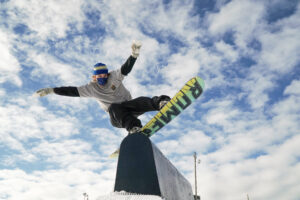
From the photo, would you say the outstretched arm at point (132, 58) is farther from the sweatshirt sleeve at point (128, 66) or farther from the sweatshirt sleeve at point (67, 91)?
the sweatshirt sleeve at point (67, 91)

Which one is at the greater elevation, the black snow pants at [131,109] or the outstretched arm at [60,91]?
the outstretched arm at [60,91]

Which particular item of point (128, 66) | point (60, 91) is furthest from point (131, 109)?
point (60, 91)

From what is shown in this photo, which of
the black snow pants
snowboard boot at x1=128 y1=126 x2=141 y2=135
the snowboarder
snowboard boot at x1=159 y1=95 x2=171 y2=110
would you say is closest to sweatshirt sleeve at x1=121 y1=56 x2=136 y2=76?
the snowboarder

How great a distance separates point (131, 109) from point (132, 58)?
0.97m

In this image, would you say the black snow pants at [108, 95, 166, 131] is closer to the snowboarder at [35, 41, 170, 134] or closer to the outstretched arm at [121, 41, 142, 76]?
the snowboarder at [35, 41, 170, 134]

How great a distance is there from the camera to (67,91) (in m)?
4.97

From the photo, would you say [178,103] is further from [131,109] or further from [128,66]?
[128,66]

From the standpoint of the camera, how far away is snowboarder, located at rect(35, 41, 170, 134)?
4309mm

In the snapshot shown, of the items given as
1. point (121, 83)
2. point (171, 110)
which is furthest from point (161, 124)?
point (121, 83)

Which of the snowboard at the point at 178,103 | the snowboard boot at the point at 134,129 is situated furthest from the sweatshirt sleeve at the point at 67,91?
the snowboard at the point at 178,103

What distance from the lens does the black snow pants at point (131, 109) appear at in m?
4.21

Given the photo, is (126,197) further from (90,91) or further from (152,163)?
(90,91)

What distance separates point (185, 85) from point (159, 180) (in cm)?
180

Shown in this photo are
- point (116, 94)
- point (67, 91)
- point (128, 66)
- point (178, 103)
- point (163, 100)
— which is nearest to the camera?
point (178, 103)
